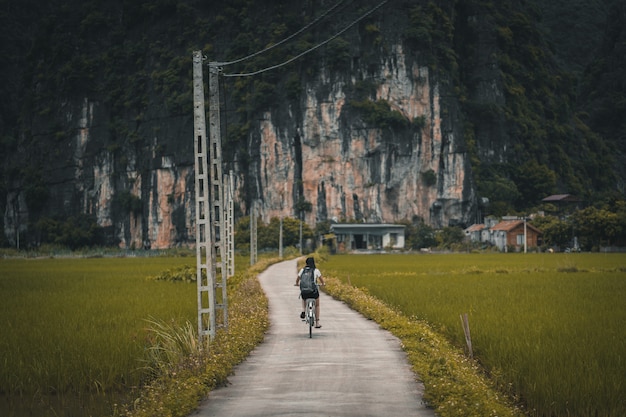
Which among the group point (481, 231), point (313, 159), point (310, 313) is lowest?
point (310, 313)

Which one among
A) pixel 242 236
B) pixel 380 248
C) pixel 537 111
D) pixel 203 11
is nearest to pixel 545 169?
pixel 537 111

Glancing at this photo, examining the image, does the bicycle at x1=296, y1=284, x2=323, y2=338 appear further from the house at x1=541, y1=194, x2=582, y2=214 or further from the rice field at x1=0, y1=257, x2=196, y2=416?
the house at x1=541, y1=194, x2=582, y2=214

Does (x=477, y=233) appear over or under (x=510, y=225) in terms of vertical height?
under

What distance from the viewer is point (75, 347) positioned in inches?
553

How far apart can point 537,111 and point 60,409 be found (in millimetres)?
117723

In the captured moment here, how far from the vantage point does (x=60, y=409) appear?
10523mm

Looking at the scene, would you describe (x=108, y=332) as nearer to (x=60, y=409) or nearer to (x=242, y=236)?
(x=60, y=409)

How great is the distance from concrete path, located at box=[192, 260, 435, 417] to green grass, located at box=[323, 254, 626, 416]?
1.25 meters

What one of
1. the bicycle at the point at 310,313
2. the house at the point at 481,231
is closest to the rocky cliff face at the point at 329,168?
the house at the point at 481,231

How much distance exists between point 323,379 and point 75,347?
4834mm

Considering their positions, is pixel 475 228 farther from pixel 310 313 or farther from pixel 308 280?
pixel 310 313

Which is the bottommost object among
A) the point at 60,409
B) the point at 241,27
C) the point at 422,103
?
the point at 60,409

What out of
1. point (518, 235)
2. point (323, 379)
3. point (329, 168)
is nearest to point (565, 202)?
point (518, 235)

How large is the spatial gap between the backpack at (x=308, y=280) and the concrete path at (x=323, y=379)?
2.52 ft
